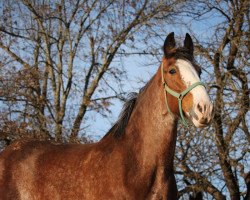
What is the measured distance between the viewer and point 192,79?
176 inches

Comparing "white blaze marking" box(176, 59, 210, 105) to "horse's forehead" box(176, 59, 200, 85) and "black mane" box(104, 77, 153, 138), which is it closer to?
"horse's forehead" box(176, 59, 200, 85)

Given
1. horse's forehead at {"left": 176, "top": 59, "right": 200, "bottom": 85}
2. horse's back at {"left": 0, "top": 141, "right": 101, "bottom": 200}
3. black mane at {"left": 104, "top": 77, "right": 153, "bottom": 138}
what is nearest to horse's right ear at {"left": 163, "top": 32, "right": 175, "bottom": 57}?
horse's forehead at {"left": 176, "top": 59, "right": 200, "bottom": 85}

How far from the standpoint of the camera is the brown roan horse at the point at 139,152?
447 cm

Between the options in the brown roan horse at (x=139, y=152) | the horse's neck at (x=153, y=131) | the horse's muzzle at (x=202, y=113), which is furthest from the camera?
the horse's neck at (x=153, y=131)

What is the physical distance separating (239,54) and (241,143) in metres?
2.34

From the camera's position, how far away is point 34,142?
18.8 ft

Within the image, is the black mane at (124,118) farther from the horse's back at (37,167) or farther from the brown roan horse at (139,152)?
the horse's back at (37,167)

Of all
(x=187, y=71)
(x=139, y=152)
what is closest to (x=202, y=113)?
(x=187, y=71)

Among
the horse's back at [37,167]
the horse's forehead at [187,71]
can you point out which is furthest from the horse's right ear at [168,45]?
the horse's back at [37,167]

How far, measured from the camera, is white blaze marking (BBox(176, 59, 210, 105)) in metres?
4.29

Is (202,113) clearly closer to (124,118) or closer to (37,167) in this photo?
(124,118)

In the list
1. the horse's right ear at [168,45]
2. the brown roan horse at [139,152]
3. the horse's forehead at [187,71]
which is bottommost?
the brown roan horse at [139,152]

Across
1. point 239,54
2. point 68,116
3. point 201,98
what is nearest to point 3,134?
point 68,116

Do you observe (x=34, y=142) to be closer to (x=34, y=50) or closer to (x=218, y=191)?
(x=218, y=191)
